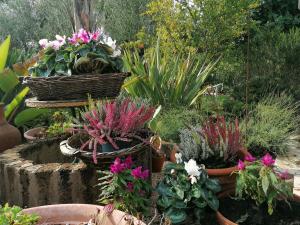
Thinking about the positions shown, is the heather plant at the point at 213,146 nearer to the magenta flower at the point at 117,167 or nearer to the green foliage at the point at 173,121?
the magenta flower at the point at 117,167

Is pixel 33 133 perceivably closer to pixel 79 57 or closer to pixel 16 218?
pixel 79 57

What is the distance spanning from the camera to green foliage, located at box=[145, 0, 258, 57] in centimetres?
671

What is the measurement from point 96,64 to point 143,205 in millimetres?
1142

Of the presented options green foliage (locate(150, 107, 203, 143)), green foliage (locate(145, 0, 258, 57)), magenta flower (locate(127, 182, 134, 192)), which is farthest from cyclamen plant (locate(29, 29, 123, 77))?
green foliage (locate(145, 0, 258, 57))

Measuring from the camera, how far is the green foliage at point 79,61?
3086 mm

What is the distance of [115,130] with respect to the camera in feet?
8.74

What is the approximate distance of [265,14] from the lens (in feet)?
26.9

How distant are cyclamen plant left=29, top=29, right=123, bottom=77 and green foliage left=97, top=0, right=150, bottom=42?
7.00m

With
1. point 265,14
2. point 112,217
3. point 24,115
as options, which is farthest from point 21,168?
point 265,14

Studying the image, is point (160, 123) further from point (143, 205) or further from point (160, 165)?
point (143, 205)

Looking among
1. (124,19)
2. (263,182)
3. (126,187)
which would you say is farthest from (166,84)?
(124,19)

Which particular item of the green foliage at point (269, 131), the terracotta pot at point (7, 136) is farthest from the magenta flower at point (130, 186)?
the green foliage at point (269, 131)

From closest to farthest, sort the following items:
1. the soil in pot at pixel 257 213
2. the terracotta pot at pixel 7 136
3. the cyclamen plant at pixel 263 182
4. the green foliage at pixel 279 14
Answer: the cyclamen plant at pixel 263 182
the soil in pot at pixel 257 213
the terracotta pot at pixel 7 136
the green foliage at pixel 279 14

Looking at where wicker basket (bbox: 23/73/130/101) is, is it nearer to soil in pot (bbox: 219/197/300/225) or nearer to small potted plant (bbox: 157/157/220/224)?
small potted plant (bbox: 157/157/220/224)
